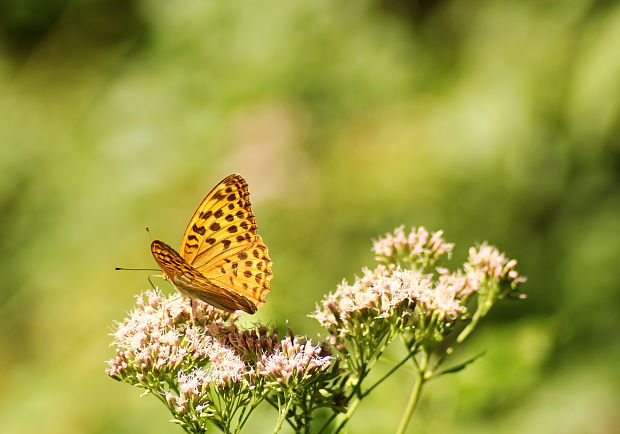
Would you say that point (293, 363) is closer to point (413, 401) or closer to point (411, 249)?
point (413, 401)

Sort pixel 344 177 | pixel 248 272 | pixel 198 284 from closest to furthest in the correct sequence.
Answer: pixel 198 284 < pixel 248 272 < pixel 344 177

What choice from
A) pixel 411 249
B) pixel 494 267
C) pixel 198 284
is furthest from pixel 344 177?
pixel 198 284

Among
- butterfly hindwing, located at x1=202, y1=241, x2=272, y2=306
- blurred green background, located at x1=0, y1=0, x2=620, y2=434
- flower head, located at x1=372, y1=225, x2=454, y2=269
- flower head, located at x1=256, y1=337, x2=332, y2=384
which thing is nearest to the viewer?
flower head, located at x1=256, y1=337, x2=332, y2=384

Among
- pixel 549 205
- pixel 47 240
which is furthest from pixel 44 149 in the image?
pixel 549 205

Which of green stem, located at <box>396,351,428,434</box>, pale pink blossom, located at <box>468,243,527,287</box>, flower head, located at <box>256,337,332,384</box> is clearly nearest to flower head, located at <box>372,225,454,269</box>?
pale pink blossom, located at <box>468,243,527,287</box>

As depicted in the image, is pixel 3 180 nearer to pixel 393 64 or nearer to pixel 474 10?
pixel 393 64

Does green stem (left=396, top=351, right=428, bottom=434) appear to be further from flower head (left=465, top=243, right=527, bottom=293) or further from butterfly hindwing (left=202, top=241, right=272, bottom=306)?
butterfly hindwing (left=202, top=241, right=272, bottom=306)

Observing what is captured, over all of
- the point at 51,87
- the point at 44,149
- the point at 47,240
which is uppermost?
the point at 51,87
